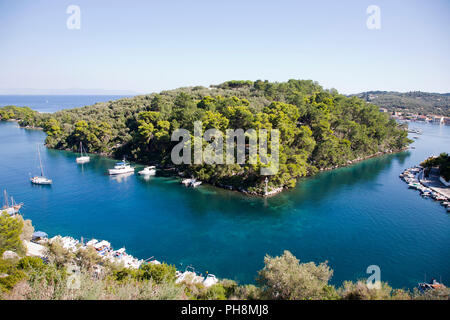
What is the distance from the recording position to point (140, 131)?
38312mm

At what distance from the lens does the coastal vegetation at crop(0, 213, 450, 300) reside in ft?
26.7

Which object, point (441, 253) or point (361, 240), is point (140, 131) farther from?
point (441, 253)

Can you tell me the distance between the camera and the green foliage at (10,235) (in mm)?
13258

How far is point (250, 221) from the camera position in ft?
67.5

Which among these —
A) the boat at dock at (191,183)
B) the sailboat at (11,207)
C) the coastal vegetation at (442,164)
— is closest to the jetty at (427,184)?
the coastal vegetation at (442,164)

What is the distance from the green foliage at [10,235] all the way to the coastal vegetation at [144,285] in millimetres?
74

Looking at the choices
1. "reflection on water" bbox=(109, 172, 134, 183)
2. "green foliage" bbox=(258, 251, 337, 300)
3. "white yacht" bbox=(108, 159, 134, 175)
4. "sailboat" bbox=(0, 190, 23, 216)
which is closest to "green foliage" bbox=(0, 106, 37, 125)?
"white yacht" bbox=(108, 159, 134, 175)

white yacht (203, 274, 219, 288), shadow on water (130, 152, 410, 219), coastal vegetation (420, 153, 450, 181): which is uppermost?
coastal vegetation (420, 153, 450, 181)

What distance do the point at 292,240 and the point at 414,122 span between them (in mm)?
105133

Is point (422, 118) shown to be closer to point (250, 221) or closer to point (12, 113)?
point (250, 221)

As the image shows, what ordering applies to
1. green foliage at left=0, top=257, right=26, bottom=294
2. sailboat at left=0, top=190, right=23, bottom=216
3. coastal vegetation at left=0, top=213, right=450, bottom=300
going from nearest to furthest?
coastal vegetation at left=0, top=213, right=450, bottom=300 → green foliage at left=0, top=257, right=26, bottom=294 → sailboat at left=0, top=190, right=23, bottom=216

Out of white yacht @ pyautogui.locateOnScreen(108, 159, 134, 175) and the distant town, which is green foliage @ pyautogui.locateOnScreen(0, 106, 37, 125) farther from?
the distant town

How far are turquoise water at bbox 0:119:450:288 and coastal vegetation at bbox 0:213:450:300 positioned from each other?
4063mm
